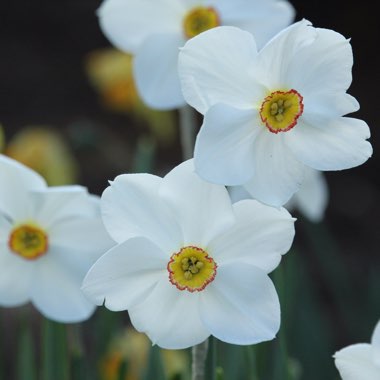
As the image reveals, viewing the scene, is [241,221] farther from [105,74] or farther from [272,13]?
[105,74]

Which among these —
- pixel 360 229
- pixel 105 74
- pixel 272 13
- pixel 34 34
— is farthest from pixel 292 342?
pixel 34 34

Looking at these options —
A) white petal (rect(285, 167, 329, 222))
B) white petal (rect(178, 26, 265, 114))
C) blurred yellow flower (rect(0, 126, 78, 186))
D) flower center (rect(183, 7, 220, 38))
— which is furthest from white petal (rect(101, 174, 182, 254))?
blurred yellow flower (rect(0, 126, 78, 186))

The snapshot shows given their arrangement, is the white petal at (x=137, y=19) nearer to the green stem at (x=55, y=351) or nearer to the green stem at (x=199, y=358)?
the green stem at (x=55, y=351)

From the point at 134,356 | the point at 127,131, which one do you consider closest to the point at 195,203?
the point at 134,356

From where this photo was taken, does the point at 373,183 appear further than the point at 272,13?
Yes

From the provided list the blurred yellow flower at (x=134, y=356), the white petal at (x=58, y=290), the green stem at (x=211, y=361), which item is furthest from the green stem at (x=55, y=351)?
the blurred yellow flower at (x=134, y=356)

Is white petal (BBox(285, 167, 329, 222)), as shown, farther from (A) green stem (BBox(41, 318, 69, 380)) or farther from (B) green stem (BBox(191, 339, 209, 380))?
(B) green stem (BBox(191, 339, 209, 380))
